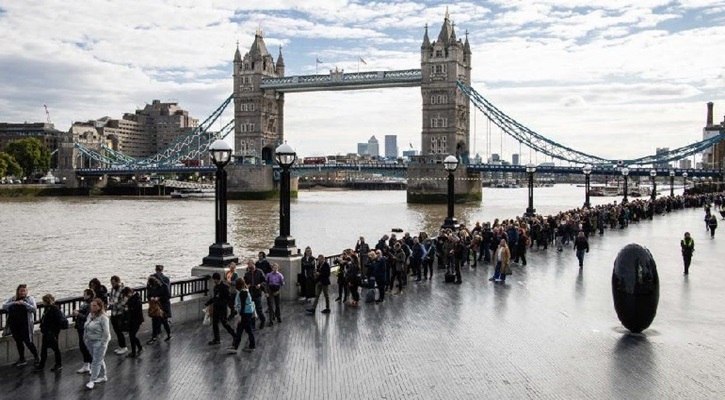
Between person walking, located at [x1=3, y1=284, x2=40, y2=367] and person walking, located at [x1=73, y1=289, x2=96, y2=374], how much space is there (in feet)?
2.12

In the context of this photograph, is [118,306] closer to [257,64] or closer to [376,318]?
[376,318]

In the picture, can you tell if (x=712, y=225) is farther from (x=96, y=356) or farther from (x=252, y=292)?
(x=96, y=356)

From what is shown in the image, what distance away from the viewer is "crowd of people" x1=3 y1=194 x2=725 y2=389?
10750mm

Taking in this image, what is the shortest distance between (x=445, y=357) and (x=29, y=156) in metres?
131

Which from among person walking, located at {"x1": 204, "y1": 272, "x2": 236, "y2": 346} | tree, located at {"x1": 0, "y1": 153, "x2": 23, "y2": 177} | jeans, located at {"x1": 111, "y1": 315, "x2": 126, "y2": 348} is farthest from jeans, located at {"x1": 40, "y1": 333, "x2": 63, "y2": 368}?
tree, located at {"x1": 0, "y1": 153, "x2": 23, "y2": 177}

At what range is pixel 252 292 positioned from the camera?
13.1 m

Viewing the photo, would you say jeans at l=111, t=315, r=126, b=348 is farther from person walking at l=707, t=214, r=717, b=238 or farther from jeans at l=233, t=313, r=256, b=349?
person walking at l=707, t=214, r=717, b=238

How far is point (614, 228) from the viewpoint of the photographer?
36.8 metres

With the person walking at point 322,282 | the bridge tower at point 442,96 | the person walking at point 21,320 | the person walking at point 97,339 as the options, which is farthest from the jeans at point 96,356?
the bridge tower at point 442,96

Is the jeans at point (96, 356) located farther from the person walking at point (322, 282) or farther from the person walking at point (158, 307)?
the person walking at point (322, 282)

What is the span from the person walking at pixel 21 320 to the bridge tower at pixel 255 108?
104659mm

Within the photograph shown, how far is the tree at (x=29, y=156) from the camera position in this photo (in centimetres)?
12756

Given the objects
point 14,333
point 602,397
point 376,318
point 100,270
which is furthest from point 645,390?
point 100,270

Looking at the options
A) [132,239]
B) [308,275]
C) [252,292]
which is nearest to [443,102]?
[132,239]
